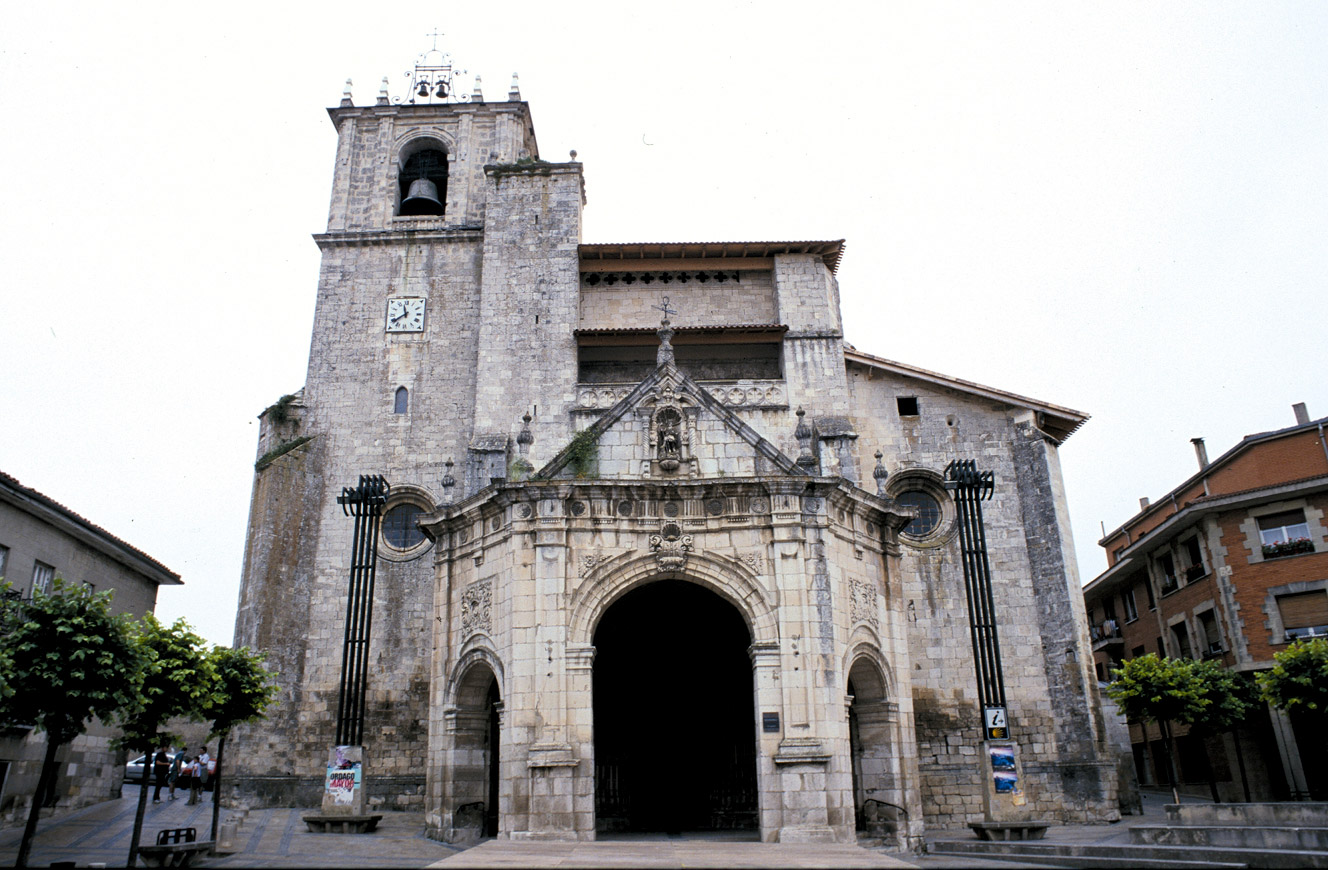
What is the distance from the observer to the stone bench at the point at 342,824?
1967 cm

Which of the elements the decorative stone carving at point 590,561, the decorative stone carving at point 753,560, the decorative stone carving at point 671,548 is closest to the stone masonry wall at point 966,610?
the decorative stone carving at point 753,560

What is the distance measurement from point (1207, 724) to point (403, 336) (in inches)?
985

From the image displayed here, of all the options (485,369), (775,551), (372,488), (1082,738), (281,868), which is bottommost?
(281,868)

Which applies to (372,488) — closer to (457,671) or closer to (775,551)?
(457,671)

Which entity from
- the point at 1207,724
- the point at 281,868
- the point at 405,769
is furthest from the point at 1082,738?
the point at 281,868

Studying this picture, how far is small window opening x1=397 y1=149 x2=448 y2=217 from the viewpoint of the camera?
105 feet

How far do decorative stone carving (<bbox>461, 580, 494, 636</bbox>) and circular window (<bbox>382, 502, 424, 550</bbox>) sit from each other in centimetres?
958

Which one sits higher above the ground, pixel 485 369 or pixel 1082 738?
pixel 485 369

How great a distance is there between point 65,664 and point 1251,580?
3170cm

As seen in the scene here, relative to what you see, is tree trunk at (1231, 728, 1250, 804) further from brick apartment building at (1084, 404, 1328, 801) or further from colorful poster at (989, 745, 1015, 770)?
colorful poster at (989, 745, 1015, 770)

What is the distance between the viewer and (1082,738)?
80.8 feet

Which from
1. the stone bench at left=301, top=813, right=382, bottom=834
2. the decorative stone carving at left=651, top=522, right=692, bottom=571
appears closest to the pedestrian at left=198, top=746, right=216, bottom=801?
the stone bench at left=301, top=813, right=382, bottom=834

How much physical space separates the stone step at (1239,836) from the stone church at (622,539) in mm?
3752

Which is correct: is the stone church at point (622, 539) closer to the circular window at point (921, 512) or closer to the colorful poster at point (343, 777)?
the circular window at point (921, 512)
